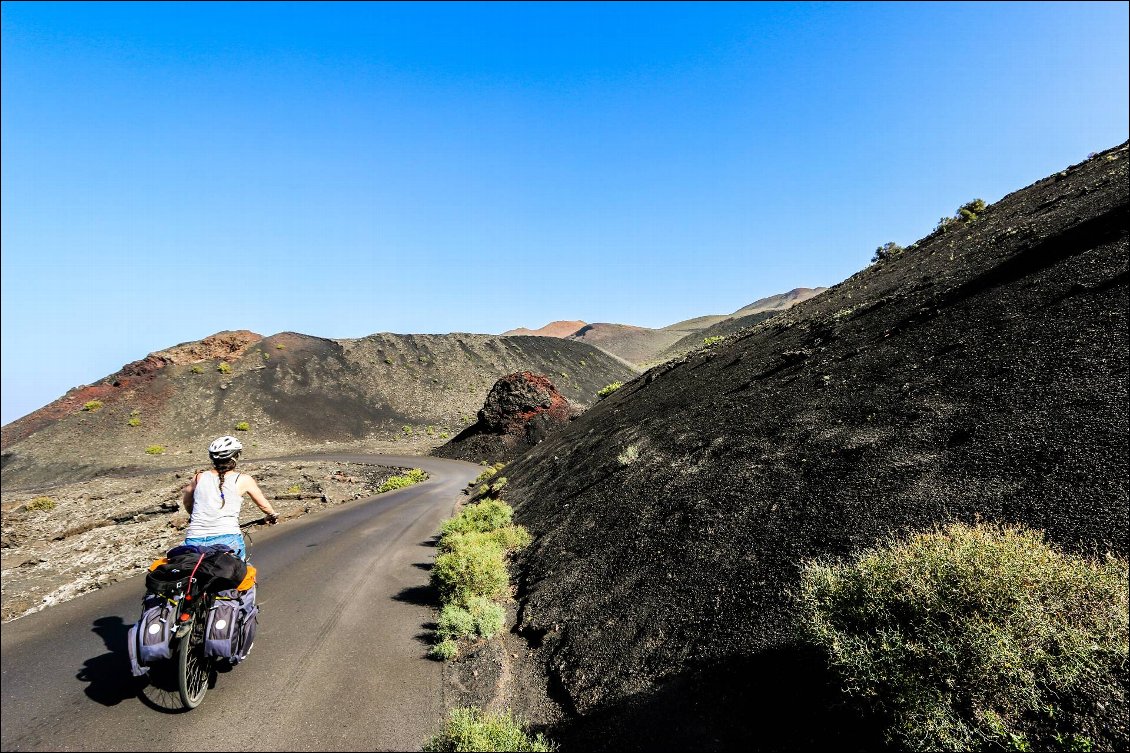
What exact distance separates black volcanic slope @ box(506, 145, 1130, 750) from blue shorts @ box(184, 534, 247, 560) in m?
3.77

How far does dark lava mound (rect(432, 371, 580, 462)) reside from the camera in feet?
127

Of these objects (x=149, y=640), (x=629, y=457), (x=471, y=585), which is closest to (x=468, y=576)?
(x=471, y=585)

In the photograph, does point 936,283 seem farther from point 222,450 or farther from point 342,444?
point 342,444

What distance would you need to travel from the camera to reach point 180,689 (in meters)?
4.21

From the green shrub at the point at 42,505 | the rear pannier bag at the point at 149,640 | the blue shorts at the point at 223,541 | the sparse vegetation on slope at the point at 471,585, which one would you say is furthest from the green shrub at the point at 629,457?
the green shrub at the point at 42,505

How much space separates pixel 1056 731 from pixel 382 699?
213 inches

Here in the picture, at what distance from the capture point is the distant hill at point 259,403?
4041 cm

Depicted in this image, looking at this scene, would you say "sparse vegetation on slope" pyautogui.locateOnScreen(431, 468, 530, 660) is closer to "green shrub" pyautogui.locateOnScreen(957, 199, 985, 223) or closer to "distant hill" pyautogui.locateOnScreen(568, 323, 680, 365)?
"green shrub" pyautogui.locateOnScreen(957, 199, 985, 223)

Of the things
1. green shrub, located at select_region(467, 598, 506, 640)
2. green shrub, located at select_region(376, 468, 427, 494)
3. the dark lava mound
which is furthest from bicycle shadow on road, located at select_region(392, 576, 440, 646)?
the dark lava mound

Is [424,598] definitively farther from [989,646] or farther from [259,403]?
[259,403]

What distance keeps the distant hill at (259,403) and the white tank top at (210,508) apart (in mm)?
42472

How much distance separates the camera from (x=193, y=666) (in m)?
4.48

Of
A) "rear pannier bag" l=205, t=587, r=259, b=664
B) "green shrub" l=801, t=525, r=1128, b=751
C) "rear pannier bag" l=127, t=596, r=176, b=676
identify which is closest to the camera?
"green shrub" l=801, t=525, r=1128, b=751

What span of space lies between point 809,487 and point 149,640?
7875 mm
